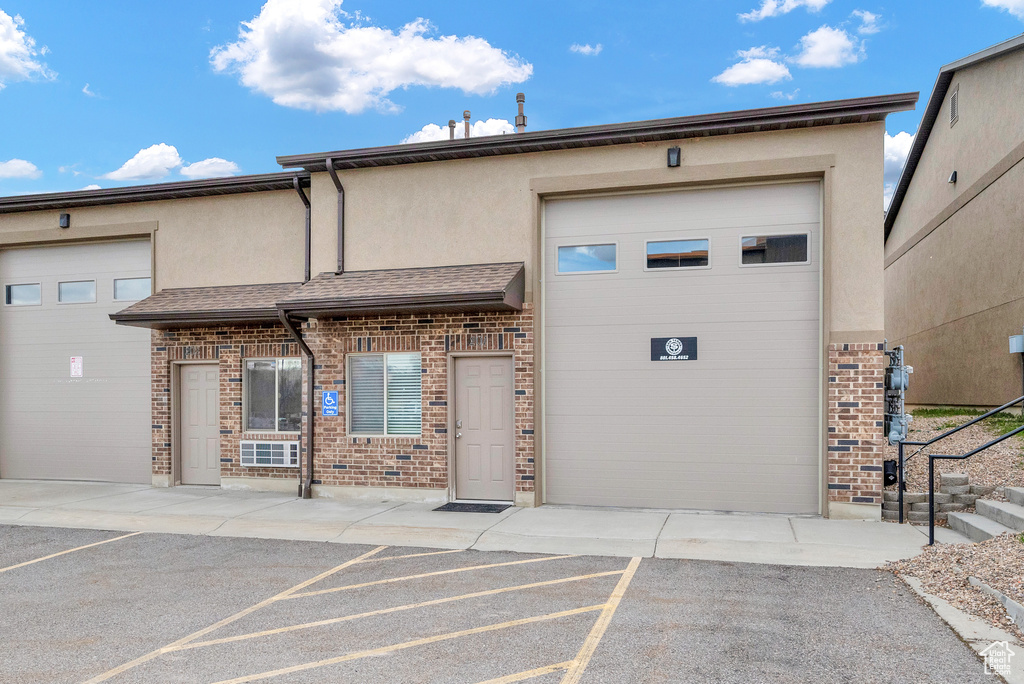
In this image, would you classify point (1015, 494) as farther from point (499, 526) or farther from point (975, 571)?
point (499, 526)

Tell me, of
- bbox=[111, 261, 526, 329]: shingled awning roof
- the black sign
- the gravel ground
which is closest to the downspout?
bbox=[111, 261, 526, 329]: shingled awning roof

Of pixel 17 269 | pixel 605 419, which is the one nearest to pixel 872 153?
pixel 605 419

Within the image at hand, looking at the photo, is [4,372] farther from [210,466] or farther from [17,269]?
[210,466]

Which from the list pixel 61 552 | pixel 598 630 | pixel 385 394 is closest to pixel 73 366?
pixel 61 552

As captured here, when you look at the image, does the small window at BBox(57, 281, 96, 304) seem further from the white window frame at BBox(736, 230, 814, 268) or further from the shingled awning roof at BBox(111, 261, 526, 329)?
the white window frame at BBox(736, 230, 814, 268)

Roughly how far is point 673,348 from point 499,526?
137 inches

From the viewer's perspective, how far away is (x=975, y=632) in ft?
18.2

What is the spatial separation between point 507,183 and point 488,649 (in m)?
7.19

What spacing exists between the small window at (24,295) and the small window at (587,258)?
10309mm

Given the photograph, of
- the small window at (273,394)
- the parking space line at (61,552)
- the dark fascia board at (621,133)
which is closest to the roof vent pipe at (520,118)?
the dark fascia board at (621,133)

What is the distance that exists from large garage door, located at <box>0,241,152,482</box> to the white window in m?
4.35

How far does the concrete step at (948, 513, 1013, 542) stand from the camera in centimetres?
787

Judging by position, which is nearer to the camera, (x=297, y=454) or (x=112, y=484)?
(x=297, y=454)

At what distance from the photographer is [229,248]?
12742mm
